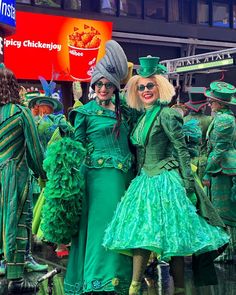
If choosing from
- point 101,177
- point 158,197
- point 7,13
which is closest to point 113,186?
point 101,177

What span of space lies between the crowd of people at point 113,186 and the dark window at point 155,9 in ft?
61.0

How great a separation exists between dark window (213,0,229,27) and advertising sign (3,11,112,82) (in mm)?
6376

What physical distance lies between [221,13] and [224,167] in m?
19.9

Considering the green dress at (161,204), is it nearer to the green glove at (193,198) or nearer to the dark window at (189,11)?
the green glove at (193,198)

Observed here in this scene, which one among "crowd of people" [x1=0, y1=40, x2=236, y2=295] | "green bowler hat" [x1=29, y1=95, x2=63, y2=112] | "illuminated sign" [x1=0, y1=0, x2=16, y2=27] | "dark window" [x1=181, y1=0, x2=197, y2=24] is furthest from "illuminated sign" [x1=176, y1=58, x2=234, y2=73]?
"crowd of people" [x1=0, y1=40, x2=236, y2=295]

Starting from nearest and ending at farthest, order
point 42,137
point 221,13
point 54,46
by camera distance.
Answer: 1. point 42,137
2. point 54,46
3. point 221,13

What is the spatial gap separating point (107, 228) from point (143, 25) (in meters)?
18.8

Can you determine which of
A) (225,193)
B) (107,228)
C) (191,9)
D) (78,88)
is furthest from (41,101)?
(191,9)

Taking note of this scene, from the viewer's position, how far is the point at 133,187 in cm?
468

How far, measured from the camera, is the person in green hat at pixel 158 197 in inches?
172

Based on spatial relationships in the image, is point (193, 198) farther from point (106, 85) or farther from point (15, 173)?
point (15, 173)

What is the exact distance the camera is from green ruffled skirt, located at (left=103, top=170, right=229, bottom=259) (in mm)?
4336

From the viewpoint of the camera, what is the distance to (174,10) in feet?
79.0

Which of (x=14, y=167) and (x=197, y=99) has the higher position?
(x=197, y=99)
